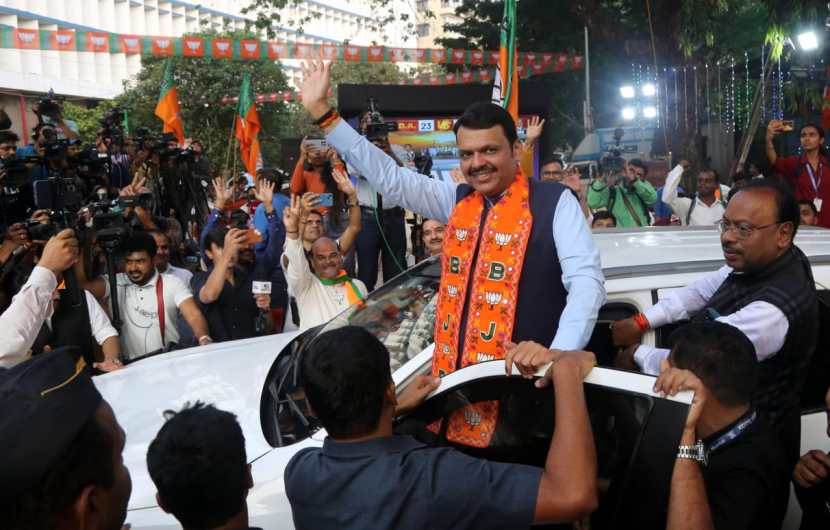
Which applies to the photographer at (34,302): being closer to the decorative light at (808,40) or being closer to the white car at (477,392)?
the white car at (477,392)

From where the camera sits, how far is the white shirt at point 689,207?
777 cm

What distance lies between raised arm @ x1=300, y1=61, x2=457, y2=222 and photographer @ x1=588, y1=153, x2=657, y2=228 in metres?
4.89

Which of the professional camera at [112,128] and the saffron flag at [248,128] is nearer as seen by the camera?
the professional camera at [112,128]

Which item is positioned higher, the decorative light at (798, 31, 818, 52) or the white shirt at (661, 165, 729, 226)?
the decorative light at (798, 31, 818, 52)

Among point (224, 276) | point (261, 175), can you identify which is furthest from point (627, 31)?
point (224, 276)

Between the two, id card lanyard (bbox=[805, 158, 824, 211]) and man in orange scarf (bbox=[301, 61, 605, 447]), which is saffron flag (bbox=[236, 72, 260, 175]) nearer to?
id card lanyard (bbox=[805, 158, 824, 211])

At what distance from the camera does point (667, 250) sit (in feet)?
11.6

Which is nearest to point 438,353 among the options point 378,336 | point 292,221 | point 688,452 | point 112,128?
point 378,336

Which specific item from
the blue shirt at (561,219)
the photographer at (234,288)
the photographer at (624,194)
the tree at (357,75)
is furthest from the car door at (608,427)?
the tree at (357,75)

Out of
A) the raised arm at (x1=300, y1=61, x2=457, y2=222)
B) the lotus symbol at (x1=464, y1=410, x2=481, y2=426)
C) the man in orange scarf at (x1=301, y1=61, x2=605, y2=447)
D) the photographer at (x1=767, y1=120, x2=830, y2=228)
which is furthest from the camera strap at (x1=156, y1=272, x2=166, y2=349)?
the photographer at (x1=767, y1=120, x2=830, y2=228)

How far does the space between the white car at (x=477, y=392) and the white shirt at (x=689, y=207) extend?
12.4 ft

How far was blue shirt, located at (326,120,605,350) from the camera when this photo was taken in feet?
8.30

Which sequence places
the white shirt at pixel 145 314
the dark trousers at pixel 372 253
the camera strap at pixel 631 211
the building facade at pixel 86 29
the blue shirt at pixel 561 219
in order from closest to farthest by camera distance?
the blue shirt at pixel 561 219, the white shirt at pixel 145 314, the dark trousers at pixel 372 253, the camera strap at pixel 631 211, the building facade at pixel 86 29

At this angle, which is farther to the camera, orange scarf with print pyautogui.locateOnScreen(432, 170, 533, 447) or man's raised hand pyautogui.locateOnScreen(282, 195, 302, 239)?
man's raised hand pyautogui.locateOnScreen(282, 195, 302, 239)
